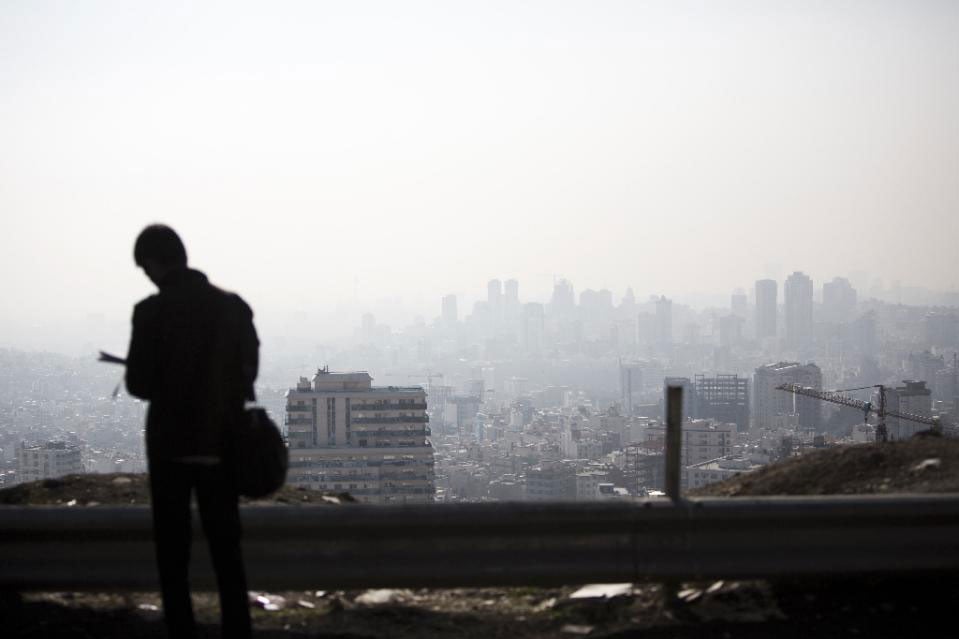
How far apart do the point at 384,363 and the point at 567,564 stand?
3128 inches

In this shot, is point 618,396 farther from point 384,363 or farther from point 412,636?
point 412,636

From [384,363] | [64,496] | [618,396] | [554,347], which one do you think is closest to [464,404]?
[384,363]

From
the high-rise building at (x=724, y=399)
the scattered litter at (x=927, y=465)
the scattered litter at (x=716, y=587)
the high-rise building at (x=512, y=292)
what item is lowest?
the high-rise building at (x=724, y=399)

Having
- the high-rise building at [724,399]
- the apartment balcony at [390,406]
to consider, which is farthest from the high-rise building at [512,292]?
the apartment balcony at [390,406]

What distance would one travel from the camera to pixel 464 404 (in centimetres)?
6825

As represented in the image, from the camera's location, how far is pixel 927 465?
21.5 feet

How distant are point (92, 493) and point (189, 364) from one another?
2800 mm

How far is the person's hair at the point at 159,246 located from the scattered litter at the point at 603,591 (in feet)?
8.40

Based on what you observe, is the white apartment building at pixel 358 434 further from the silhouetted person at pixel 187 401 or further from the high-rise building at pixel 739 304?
the high-rise building at pixel 739 304

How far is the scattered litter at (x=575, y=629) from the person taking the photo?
16.6 feet

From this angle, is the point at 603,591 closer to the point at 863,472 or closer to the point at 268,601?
the point at 268,601

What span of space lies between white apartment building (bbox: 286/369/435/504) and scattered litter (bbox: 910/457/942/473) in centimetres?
1347

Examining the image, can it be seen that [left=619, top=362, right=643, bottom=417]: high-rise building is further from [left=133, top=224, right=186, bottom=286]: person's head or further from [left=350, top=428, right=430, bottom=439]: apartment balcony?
[left=133, top=224, right=186, bottom=286]: person's head

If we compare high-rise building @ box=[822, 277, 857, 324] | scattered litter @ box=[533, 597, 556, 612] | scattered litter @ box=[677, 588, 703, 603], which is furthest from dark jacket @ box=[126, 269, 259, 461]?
high-rise building @ box=[822, 277, 857, 324]
